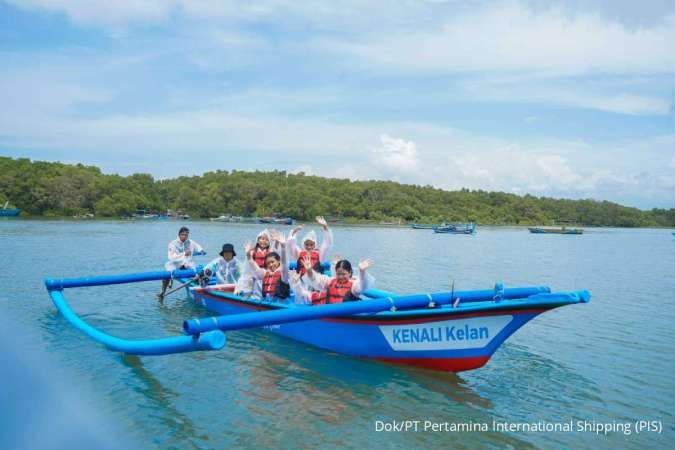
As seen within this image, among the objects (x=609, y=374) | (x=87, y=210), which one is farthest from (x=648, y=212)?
(x=609, y=374)

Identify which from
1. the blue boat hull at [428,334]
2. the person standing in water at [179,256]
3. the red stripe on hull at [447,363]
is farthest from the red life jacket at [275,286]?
the person standing in water at [179,256]

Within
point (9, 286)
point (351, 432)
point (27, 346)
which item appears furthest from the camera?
point (9, 286)

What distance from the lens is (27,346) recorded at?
→ 385 inches

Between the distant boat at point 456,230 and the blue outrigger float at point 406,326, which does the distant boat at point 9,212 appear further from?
the blue outrigger float at point 406,326

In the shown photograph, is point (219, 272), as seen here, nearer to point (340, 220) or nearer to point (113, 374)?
point (113, 374)

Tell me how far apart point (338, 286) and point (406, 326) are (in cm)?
157

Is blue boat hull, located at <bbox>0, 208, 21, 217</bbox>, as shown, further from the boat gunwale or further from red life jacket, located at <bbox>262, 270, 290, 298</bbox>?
the boat gunwale

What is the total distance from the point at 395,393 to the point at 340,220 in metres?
92.1

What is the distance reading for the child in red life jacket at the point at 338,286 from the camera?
8523 millimetres

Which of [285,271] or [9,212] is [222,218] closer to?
[9,212]

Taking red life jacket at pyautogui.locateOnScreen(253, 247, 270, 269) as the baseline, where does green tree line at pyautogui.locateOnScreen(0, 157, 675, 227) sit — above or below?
above

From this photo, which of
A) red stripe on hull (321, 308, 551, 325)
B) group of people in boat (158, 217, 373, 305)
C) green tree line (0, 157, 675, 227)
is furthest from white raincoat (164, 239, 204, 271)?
green tree line (0, 157, 675, 227)

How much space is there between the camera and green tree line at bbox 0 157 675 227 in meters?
82.3

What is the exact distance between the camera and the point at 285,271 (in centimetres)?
1024
